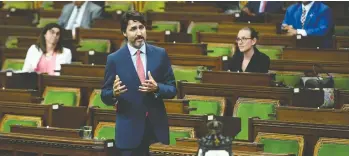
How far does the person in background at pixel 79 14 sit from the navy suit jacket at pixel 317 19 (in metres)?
1.15

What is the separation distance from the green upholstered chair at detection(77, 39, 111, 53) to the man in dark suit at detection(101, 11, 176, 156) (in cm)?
196

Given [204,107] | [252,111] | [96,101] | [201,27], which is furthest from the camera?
[201,27]

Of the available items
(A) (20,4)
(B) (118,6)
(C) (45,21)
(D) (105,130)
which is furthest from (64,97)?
(A) (20,4)

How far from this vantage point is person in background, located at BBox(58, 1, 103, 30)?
4871 millimetres

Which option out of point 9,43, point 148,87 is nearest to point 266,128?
point 148,87

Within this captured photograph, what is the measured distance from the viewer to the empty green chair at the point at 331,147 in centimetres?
276

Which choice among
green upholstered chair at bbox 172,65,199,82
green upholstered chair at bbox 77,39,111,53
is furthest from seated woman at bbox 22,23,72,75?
green upholstered chair at bbox 172,65,199,82

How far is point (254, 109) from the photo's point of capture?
325 cm

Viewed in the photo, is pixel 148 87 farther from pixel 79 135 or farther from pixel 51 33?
pixel 51 33

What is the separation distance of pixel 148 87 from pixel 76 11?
270 centimetres

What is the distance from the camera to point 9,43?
178 inches

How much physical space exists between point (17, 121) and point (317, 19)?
1.46 meters

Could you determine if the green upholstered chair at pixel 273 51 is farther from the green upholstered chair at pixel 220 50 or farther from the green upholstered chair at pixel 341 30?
the green upholstered chair at pixel 341 30

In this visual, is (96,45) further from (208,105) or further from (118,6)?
(208,105)
